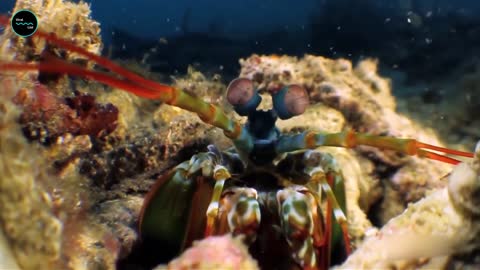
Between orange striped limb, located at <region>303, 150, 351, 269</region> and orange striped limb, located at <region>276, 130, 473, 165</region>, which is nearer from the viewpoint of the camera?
orange striped limb, located at <region>276, 130, 473, 165</region>

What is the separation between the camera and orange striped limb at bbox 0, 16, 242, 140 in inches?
63.4

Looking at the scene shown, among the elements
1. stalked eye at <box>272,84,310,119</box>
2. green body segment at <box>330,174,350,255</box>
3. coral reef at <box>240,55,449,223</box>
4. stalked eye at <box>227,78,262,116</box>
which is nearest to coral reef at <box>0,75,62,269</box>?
stalked eye at <box>227,78,262,116</box>

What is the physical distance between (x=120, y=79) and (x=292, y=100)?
116cm

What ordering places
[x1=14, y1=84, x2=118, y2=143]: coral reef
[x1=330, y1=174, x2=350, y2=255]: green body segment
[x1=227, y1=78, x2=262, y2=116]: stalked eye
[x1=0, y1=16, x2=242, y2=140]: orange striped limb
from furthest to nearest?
[x1=14, y1=84, x2=118, y2=143]: coral reef
[x1=330, y1=174, x2=350, y2=255]: green body segment
[x1=227, y1=78, x2=262, y2=116]: stalked eye
[x1=0, y1=16, x2=242, y2=140]: orange striped limb

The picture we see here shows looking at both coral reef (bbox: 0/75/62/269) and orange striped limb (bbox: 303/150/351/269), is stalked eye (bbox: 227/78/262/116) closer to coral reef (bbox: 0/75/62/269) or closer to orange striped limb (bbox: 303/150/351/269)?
orange striped limb (bbox: 303/150/351/269)

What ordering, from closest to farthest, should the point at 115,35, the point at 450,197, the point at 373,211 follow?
the point at 450,197, the point at 373,211, the point at 115,35

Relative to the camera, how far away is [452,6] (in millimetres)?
15789

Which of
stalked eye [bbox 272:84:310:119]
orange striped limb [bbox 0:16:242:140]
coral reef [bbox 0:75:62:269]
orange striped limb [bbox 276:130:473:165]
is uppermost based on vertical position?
stalked eye [bbox 272:84:310:119]

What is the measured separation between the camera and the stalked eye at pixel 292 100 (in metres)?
2.69

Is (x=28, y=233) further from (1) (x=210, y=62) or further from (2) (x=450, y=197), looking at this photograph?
(1) (x=210, y=62)

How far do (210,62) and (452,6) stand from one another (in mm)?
9704

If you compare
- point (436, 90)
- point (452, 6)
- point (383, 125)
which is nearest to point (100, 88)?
point (383, 125)

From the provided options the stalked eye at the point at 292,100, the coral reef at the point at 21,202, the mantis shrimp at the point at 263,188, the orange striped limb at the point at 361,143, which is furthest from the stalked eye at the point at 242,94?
the coral reef at the point at 21,202

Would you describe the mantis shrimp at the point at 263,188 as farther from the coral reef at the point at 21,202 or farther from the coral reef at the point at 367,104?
the coral reef at the point at 367,104
